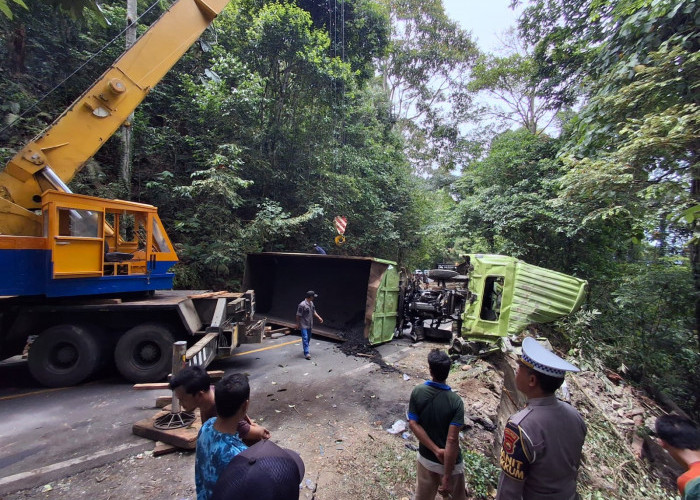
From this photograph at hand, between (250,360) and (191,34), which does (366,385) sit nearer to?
(250,360)

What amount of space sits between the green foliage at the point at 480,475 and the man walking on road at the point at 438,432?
0.91 metres

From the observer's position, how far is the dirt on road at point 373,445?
125 inches

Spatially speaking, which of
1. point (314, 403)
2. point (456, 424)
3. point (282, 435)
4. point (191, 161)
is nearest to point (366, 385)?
point (314, 403)

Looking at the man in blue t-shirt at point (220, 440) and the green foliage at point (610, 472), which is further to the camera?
A: the green foliage at point (610, 472)

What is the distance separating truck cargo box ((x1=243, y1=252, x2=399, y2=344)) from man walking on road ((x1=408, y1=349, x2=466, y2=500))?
5069mm

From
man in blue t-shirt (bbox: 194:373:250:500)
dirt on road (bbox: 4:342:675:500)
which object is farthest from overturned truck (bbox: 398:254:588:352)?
man in blue t-shirt (bbox: 194:373:250:500)

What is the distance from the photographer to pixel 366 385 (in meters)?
5.81

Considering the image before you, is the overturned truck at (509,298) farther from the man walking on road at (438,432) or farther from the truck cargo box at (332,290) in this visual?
the man walking on road at (438,432)

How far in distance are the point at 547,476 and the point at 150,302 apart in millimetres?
5852

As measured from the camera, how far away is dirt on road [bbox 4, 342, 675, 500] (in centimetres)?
318

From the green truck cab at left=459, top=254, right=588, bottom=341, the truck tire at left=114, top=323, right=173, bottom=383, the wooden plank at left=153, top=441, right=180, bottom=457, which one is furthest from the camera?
the green truck cab at left=459, top=254, right=588, bottom=341

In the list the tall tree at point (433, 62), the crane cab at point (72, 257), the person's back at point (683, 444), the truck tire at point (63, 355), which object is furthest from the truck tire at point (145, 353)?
the tall tree at point (433, 62)

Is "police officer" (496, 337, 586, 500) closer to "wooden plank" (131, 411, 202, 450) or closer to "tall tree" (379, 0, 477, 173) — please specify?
"wooden plank" (131, 411, 202, 450)

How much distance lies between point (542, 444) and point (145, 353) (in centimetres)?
594
